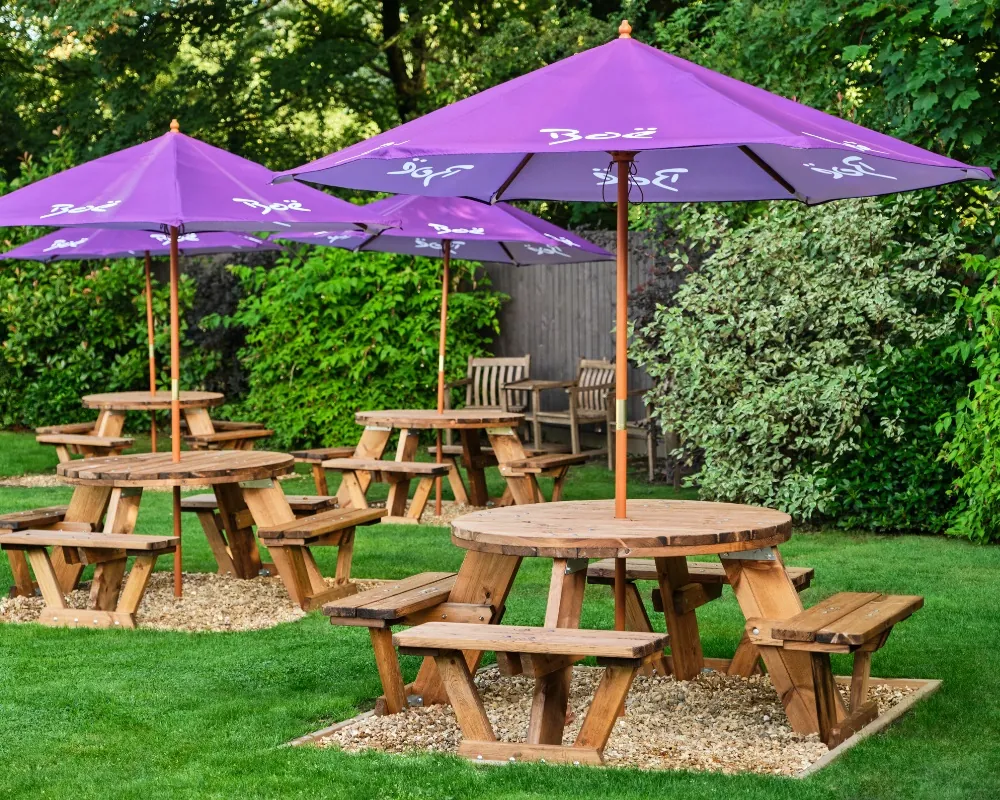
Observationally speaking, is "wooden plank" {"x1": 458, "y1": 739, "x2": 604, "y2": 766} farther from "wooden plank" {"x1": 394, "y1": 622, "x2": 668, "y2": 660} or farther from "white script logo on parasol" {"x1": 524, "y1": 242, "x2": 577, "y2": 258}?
"white script logo on parasol" {"x1": 524, "y1": 242, "x2": 577, "y2": 258}

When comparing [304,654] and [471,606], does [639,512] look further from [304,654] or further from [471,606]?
[304,654]

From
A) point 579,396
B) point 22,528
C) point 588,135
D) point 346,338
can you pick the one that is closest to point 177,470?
point 22,528

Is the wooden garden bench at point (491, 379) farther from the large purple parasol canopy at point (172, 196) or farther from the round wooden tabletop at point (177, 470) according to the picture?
the round wooden tabletop at point (177, 470)

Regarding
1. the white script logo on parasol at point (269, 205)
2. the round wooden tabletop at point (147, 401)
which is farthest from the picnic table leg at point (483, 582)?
the round wooden tabletop at point (147, 401)

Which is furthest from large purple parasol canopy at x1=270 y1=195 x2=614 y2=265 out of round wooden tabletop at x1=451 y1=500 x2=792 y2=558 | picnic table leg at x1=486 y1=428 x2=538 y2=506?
round wooden tabletop at x1=451 y1=500 x2=792 y2=558

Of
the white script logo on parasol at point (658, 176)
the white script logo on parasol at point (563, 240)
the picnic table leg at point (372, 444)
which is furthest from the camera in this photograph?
the picnic table leg at point (372, 444)

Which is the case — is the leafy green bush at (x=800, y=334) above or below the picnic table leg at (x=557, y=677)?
above

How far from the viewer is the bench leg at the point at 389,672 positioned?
5.13 m

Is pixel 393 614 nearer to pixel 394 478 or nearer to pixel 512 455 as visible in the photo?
pixel 394 478

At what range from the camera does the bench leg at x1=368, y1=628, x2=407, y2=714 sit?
5.13m

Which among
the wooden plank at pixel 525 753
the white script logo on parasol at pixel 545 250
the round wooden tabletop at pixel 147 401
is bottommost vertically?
the wooden plank at pixel 525 753

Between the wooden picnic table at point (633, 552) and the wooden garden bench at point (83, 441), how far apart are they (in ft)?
21.6

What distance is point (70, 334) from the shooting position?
51.1 feet

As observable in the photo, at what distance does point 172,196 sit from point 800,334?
4733 mm
